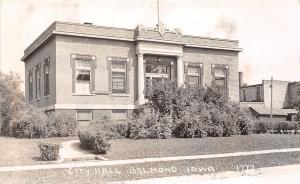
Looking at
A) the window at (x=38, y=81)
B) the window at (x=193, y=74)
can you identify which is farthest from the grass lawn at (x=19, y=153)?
the window at (x=193, y=74)

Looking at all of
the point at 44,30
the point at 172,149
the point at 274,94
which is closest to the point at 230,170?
the point at 172,149

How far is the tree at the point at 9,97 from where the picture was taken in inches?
1145

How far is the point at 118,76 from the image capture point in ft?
109

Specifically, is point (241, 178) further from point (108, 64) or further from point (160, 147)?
point (108, 64)

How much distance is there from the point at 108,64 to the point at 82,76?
2.33m

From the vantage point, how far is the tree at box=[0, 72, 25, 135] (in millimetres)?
29078

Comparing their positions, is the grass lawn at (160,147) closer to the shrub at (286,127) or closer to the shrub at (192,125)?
the shrub at (192,125)

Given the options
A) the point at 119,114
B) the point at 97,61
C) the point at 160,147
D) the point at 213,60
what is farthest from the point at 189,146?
the point at 213,60

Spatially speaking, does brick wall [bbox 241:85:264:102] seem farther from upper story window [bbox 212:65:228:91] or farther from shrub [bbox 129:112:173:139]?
shrub [bbox 129:112:173:139]

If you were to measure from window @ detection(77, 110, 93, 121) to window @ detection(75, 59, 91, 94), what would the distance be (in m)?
1.55

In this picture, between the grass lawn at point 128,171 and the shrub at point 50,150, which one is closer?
the grass lawn at point 128,171

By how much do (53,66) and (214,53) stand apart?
48.9 ft

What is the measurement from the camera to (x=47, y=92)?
1315 inches

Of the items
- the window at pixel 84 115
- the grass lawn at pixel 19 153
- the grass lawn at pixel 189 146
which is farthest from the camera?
the window at pixel 84 115
